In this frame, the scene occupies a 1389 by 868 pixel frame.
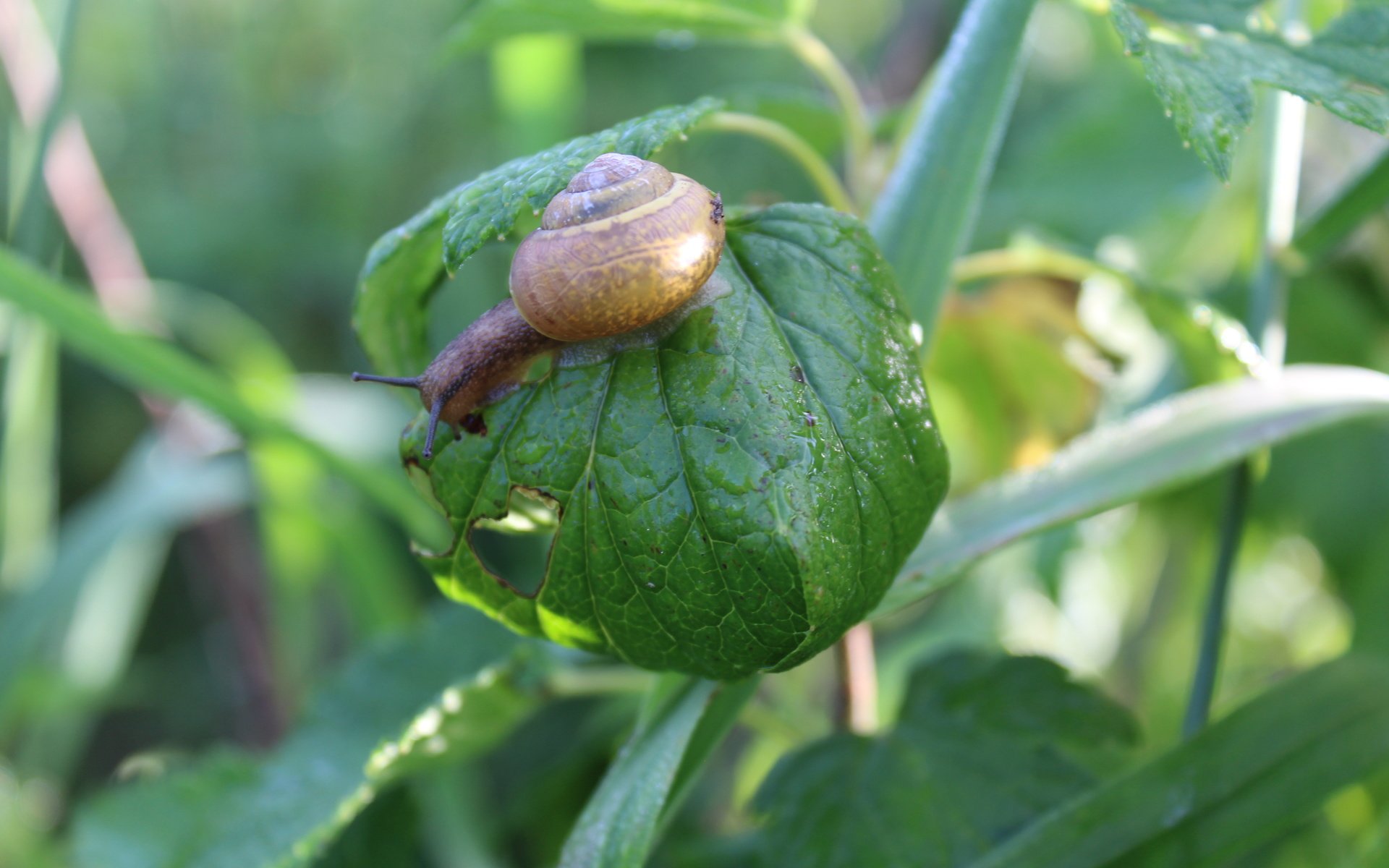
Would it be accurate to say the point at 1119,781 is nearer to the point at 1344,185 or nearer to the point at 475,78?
the point at 1344,185

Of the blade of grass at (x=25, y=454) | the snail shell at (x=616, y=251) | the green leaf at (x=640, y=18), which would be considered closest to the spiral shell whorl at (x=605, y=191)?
the snail shell at (x=616, y=251)

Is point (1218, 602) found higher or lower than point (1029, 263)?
lower

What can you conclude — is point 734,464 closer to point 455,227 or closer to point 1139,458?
point 455,227

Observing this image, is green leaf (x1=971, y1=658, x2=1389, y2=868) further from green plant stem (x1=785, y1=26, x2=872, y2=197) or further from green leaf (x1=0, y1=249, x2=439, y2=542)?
green leaf (x1=0, y1=249, x2=439, y2=542)

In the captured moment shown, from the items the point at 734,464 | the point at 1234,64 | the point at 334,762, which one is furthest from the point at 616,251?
the point at 334,762

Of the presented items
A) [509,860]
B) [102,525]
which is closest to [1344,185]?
[509,860]

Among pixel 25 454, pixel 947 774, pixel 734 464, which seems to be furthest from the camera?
pixel 25 454
